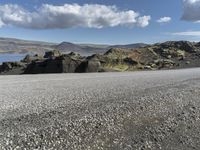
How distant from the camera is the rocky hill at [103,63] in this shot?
42719 mm

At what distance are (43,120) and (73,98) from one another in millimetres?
5342

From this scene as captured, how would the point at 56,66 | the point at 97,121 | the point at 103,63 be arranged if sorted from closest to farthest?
1. the point at 97,121
2. the point at 56,66
3. the point at 103,63

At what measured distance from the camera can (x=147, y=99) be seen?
17.0m

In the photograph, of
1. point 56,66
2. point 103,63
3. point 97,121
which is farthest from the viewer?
point 103,63

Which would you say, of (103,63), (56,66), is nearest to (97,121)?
(56,66)

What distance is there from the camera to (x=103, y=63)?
47.4 metres

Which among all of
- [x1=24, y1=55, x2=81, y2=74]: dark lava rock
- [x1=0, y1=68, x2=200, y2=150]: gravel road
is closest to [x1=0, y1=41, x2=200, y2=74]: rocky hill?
[x1=24, y1=55, x2=81, y2=74]: dark lava rock

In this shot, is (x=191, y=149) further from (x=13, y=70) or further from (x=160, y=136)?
(x=13, y=70)

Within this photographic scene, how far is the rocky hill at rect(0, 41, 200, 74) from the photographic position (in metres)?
42.7

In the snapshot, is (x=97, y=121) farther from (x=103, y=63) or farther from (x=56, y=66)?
(x=103, y=63)

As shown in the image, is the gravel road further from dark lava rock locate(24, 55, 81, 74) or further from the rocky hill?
the rocky hill

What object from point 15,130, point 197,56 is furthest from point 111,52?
point 15,130

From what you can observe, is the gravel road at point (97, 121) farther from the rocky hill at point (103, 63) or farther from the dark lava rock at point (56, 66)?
the rocky hill at point (103, 63)

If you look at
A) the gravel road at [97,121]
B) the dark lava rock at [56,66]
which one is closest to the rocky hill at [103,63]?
the dark lava rock at [56,66]
